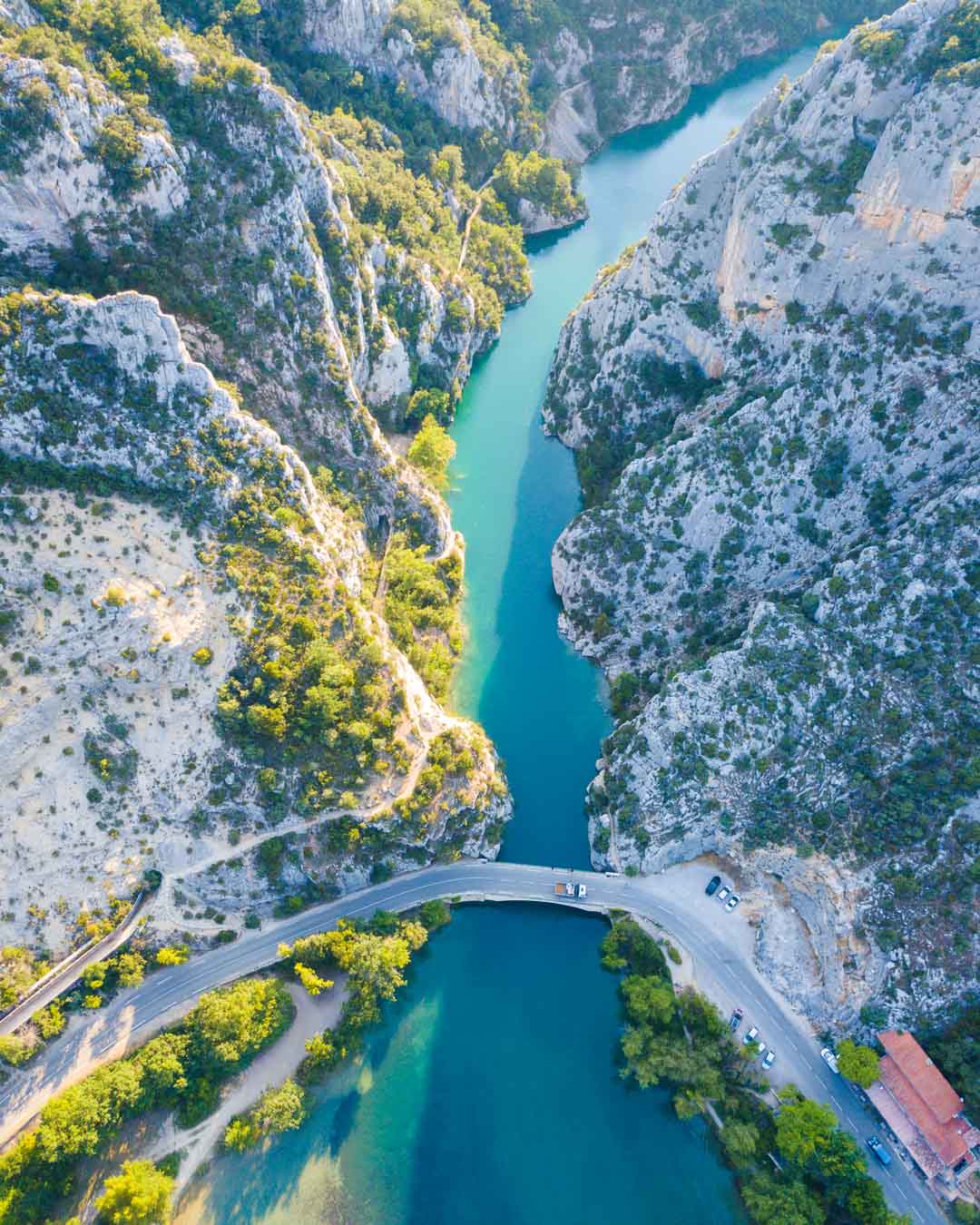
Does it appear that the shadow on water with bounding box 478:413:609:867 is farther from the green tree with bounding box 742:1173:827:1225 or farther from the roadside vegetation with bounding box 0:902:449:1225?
the green tree with bounding box 742:1173:827:1225

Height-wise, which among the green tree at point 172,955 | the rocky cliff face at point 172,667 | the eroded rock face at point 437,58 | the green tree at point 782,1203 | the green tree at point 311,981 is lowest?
the green tree at point 782,1203

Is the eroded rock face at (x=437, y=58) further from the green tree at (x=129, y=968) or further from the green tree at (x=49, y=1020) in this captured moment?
the green tree at (x=49, y=1020)

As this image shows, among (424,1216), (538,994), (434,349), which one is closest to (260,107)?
(434,349)

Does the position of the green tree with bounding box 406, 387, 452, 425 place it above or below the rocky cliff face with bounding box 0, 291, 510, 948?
above

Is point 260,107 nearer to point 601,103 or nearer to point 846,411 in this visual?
point 846,411

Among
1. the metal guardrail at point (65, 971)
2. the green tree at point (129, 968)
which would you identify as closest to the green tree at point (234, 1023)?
the green tree at point (129, 968)

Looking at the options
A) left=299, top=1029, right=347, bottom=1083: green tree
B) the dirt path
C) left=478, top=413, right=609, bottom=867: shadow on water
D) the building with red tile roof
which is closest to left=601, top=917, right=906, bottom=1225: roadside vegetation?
the building with red tile roof
